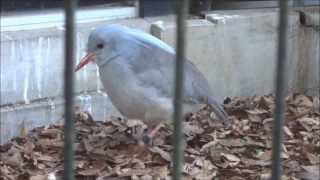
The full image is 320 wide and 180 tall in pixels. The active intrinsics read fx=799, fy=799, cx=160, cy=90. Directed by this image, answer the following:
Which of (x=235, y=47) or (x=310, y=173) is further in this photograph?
(x=235, y=47)

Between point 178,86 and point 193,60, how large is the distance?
4.03 m

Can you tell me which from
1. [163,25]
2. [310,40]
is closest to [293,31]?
[310,40]

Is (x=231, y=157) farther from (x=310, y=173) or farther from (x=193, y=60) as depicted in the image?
(x=193, y=60)

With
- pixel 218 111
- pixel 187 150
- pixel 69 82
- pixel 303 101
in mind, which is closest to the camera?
pixel 69 82

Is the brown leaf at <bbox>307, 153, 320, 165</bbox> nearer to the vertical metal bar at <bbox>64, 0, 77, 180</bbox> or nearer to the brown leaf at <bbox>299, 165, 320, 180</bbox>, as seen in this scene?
the brown leaf at <bbox>299, 165, 320, 180</bbox>

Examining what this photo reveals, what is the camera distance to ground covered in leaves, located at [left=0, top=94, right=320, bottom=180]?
178 inches

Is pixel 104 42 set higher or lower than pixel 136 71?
higher

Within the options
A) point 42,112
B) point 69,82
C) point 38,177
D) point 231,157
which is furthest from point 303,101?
point 69,82

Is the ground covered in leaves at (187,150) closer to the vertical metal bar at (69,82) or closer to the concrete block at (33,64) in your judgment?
the concrete block at (33,64)

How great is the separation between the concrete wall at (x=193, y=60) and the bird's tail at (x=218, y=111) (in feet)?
2.18

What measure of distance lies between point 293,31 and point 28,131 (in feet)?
7.42

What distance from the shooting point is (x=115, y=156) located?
475 centimetres

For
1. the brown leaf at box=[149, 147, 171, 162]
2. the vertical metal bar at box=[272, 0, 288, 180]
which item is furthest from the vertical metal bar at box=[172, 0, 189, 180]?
the brown leaf at box=[149, 147, 171, 162]

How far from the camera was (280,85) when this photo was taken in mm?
1859
